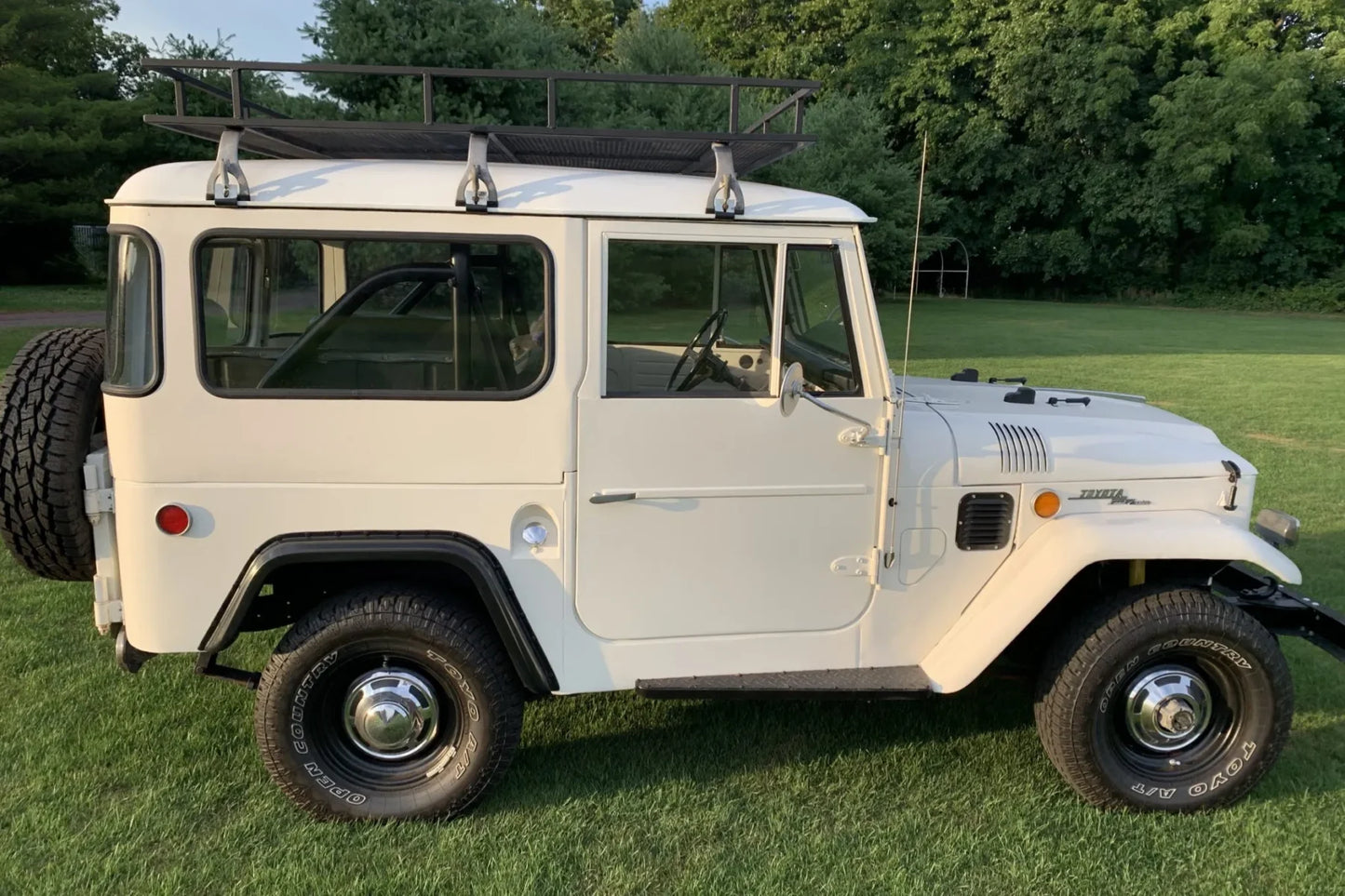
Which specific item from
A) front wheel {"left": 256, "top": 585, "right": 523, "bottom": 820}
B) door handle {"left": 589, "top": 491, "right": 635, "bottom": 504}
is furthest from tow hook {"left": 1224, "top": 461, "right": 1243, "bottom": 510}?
front wheel {"left": 256, "top": 585, "right": 523, "bottom": 820}

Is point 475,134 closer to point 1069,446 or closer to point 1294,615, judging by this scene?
point 1069,446

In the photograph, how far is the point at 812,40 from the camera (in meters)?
41.9

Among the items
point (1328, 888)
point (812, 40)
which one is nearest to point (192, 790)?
point (1328, 888)

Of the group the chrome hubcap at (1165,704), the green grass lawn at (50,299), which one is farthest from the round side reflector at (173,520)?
the green grass lawn at (50,299)

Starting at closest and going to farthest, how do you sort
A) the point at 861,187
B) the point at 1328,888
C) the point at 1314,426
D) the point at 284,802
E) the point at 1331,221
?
1. the point at 1328,888
2. the point at 284,802
3. the point at 1314,426
4. the point at 861,187
5. the point at 1331,221

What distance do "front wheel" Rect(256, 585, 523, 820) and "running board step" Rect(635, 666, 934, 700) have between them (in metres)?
0.57

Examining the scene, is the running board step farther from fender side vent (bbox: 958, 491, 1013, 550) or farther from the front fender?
fender side vent (bbox: 958, 491, 1013, 550)

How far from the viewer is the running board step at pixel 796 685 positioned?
3.33 metres

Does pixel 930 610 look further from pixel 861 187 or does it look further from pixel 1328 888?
pixel 861 187

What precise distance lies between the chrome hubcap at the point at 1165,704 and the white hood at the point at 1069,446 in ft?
2.54

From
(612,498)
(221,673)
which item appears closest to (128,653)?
(221,673)

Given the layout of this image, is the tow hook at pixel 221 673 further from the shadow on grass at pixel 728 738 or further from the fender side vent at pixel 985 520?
the fender side vent at pixel 985 520

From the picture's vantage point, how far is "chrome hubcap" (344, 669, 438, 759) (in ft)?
10.7

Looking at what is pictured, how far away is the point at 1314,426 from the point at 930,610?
10519mm
